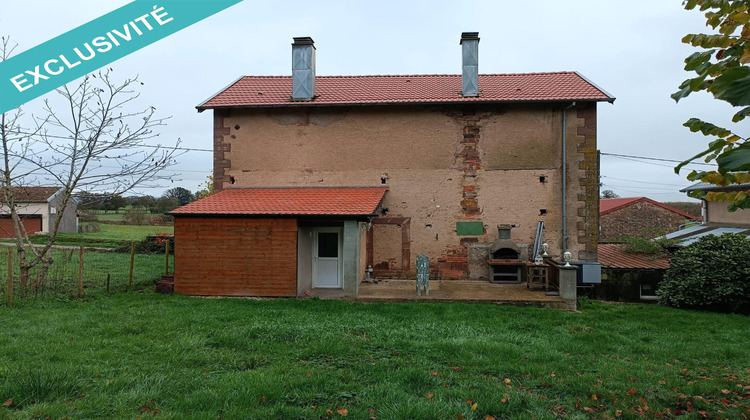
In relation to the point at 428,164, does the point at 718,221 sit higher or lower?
lower

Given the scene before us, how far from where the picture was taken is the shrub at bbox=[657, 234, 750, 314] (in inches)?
434

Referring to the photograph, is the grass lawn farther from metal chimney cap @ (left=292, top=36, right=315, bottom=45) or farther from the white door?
metal chimney cap @ (left=292, top=36, right=315, bottom=45)

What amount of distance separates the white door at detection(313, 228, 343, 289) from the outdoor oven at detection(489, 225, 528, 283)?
4342 mm

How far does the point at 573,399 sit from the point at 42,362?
20.5ft

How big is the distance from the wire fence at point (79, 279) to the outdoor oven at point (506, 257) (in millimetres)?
9499

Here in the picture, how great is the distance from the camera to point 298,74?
575 inches

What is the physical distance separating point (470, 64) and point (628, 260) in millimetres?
7951

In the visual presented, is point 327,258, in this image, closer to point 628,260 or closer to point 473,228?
point 473,228

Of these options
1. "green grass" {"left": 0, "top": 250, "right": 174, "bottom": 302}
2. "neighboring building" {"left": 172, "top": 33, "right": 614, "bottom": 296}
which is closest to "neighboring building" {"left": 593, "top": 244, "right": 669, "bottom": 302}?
"neighboring building" {"left": 172, "top": 33, "right": 614, "bottom": 296}

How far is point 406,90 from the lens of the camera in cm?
1484

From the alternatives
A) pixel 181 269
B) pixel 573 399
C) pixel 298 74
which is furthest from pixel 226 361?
pixel 298 74

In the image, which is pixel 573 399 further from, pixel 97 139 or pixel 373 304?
pixel 97 139

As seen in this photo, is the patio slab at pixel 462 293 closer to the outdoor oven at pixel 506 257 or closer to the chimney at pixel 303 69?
the outdoor oven at pixel 506 257

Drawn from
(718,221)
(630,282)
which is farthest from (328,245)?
(718,221)
